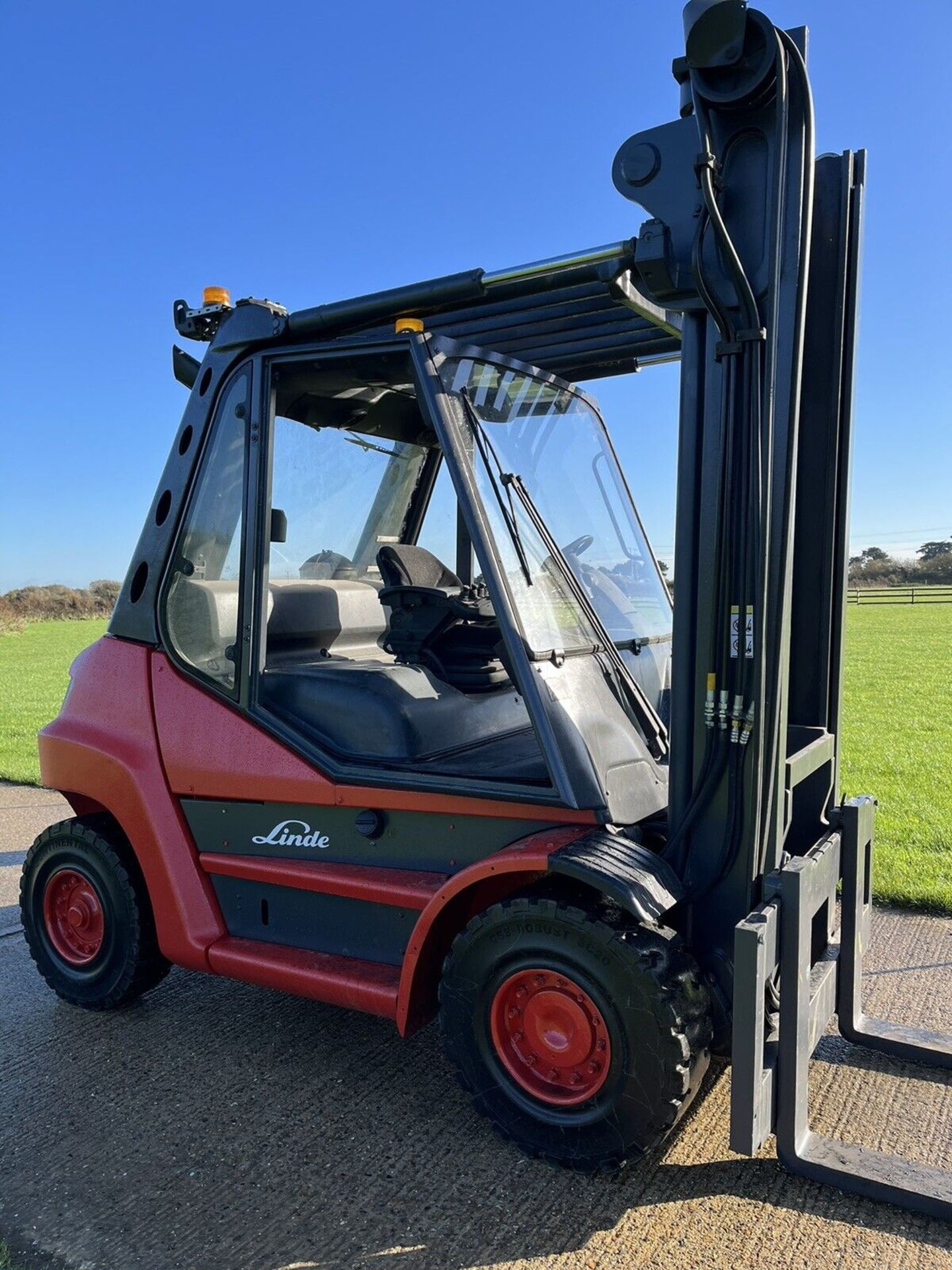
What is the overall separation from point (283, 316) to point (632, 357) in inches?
57.6

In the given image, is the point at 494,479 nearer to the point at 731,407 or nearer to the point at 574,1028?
the point at 731,407

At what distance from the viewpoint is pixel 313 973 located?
335 cm

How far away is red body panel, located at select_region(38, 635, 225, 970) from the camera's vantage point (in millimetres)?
3734

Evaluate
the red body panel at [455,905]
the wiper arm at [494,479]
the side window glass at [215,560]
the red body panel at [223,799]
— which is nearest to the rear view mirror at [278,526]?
the side window glass at [215,560]

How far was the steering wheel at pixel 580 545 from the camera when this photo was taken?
3.68m

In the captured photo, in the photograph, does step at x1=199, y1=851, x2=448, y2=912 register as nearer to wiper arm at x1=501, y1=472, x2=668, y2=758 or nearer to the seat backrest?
wiper arm at x1=501, y1=472, x2=668, y2=758

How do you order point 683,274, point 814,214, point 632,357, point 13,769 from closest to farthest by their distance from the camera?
point 683,274
point 814,214
point 632,357
point 13,769

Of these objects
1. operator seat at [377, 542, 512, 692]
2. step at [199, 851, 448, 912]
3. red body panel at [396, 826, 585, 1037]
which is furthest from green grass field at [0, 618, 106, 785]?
red body panel at [396, 826, 585, 1037]

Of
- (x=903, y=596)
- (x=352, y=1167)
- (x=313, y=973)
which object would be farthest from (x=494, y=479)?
(x=903, y=596)

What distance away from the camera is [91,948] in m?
4.20

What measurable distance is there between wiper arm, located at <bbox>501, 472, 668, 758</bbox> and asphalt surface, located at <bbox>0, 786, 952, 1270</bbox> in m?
1.18

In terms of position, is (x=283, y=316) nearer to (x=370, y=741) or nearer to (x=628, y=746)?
(x=370, y=741)

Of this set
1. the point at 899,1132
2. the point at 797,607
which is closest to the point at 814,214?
the point at 797,607

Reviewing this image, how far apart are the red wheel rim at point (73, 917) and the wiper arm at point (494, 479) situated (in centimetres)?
231
